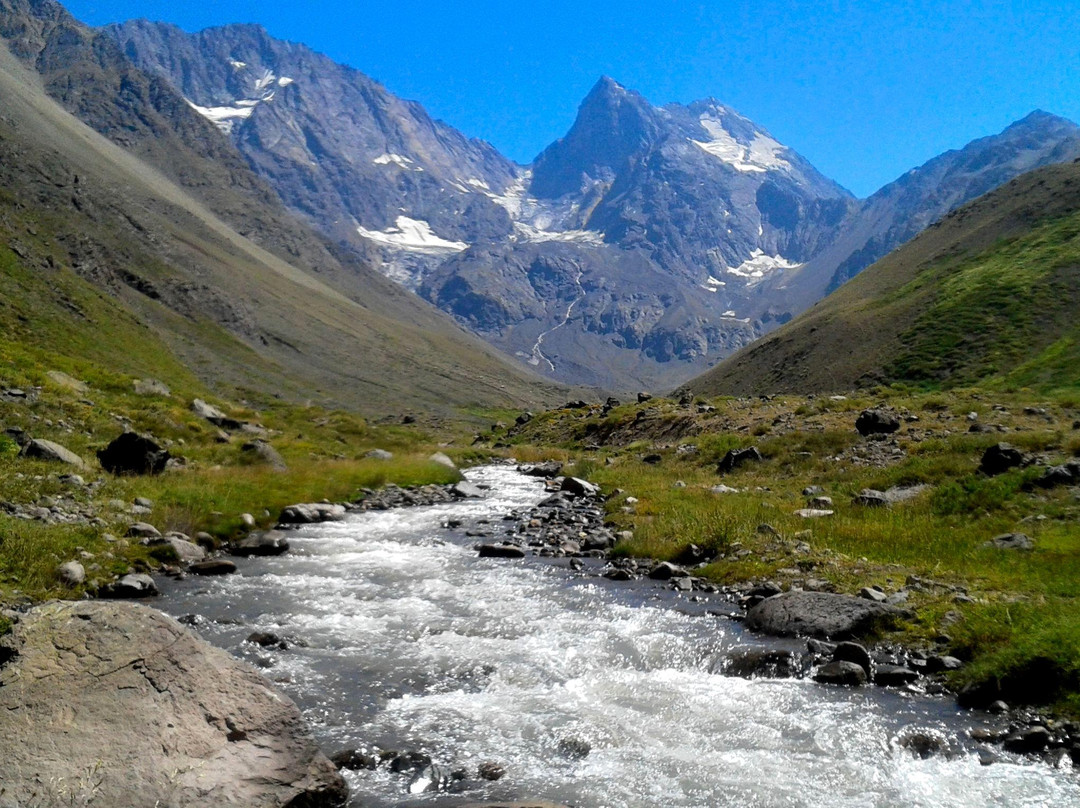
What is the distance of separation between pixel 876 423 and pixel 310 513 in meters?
23.5

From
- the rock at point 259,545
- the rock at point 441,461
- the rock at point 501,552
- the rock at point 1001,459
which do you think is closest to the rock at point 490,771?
the rock at point 501,552

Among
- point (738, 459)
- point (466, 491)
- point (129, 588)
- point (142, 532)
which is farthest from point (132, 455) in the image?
point (738, 459)

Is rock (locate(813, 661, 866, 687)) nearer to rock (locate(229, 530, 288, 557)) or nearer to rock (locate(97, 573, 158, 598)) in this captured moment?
rock (locate(97, 573, 158, 598))

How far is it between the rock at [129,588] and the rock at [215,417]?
2603cm

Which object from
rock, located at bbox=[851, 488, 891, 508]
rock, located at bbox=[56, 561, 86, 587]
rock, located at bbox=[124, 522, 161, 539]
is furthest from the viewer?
rock, located at bbox=[851, 488, 891, 508]

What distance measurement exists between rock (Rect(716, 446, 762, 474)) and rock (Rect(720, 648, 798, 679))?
19.7 m

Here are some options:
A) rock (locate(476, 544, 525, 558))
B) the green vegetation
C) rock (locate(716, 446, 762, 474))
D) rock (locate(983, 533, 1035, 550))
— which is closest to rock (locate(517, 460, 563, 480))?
the green vegetation

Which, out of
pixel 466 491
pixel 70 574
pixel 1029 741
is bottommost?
pixel 70 574

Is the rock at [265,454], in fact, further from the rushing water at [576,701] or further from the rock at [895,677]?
the rock at [895,677]

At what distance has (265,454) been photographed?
30.8 metres

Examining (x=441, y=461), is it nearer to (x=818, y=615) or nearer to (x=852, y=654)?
(x=818, y=615)

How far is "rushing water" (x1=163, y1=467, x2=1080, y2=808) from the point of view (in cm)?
792

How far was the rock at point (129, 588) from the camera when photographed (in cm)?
1398

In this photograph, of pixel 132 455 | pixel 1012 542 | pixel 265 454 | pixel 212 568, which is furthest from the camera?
pixel 265 454
